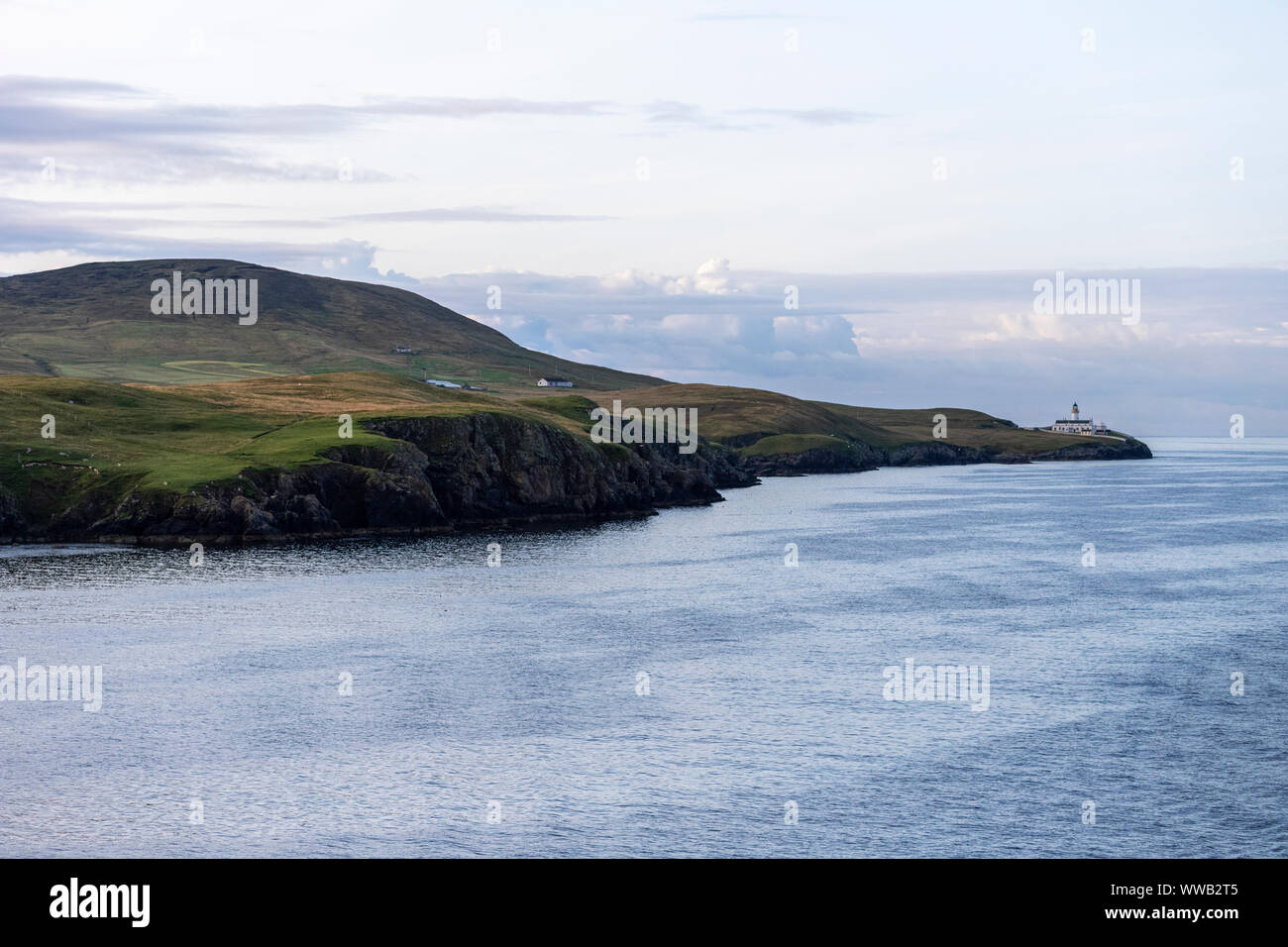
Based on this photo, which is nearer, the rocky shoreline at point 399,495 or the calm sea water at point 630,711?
the calm sea water at point 630,711

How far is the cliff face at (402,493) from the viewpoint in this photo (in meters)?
122

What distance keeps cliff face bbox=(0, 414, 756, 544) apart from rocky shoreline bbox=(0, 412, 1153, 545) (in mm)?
125

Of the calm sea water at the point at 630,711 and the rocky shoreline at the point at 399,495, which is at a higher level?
the rocky shoreline at the point at 399,495

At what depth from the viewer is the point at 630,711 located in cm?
5997

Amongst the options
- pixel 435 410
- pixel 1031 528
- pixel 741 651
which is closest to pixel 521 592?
pixel 741 651

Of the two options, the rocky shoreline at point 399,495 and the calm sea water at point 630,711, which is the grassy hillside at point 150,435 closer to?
the rocky shoreline at point 399,495

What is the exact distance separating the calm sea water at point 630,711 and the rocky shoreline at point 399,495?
9.95 meters

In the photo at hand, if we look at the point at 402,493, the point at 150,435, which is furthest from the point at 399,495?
the point at 150,435

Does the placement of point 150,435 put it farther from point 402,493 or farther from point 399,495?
point 402,493

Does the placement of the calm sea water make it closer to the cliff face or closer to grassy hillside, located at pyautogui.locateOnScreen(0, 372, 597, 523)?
the cliff face

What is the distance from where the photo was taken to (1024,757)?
52250mm

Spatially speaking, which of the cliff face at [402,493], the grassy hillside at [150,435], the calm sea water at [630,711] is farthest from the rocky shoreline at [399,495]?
the calm sea water at [630,711]

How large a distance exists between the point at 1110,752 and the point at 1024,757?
12.9ft
